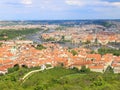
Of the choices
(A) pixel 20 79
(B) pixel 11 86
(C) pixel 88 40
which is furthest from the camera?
(C) pixel 88 40

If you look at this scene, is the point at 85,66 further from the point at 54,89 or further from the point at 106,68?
the point at 54,89

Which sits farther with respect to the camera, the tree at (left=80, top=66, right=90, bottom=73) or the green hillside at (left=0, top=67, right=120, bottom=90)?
the tree at (left=80, top=66, right=90, bottom=73)

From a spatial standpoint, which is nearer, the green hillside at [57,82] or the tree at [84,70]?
the green hillside at [57,82]

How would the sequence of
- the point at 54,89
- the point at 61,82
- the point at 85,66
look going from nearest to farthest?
the point at 54,89
the point at 61,82
the point at 85,66

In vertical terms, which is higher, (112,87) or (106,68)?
(112,87)

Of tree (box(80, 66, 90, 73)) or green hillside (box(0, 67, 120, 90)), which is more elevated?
green hillside (box(0, 67, 120, 90))

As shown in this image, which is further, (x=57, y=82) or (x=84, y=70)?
(x=84, y=70)

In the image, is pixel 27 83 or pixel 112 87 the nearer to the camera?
pixel 112 87

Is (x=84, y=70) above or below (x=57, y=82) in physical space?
below

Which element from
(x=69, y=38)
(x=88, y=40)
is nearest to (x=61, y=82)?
(x=88, y=40)

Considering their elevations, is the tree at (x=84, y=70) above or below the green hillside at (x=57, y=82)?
below
